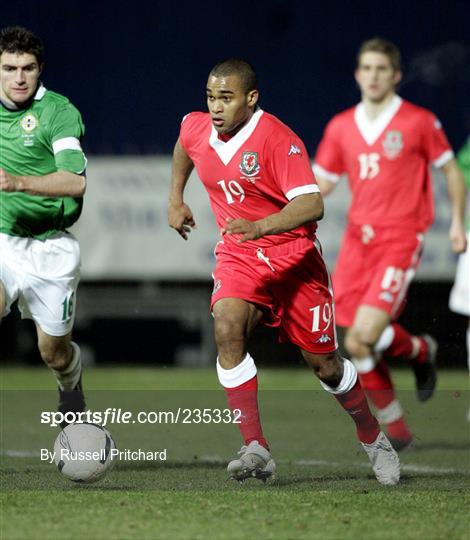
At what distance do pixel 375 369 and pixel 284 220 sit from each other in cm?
321

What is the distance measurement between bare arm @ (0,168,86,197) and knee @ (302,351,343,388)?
58.5 inches

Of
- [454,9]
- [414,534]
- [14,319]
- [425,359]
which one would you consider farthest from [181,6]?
[414,534]

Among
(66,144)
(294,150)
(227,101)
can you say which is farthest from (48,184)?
(294,150)

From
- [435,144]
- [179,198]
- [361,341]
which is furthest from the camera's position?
[435,144]

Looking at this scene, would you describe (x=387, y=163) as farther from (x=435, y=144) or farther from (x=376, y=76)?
(x=376, y=76)

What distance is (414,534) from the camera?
15.9 feet

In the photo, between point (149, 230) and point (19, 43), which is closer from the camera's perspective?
point (19, 43)

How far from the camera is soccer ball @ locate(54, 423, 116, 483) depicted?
612 cm

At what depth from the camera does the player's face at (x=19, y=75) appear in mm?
6992

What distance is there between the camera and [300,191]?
615cm

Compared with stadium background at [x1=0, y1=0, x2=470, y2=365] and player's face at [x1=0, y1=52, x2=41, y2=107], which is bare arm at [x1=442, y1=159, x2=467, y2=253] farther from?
stadium background at [x1=0, y1=0, x2=470, y2=365]

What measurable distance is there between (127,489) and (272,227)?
4.64 ft

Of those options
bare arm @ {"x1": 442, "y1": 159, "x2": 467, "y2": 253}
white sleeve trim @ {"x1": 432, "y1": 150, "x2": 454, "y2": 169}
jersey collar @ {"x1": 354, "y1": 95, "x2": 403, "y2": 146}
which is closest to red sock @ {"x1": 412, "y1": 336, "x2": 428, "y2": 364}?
bare arm @ {"x1": 442, "y1": 159, "x2": 467, "y2": 253}

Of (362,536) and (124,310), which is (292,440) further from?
(124,310)
